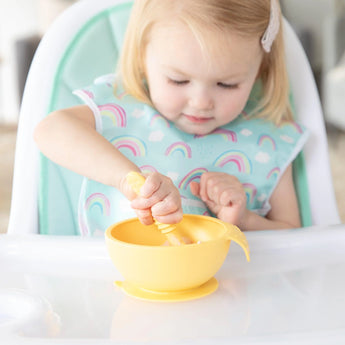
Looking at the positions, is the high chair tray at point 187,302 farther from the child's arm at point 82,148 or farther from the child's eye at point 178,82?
the child's eye at point 178,82

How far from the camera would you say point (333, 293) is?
56 cm

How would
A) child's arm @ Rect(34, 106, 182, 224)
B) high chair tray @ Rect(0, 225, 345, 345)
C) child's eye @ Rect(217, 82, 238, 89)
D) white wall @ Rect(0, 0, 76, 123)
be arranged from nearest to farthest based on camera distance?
high chair tray @ Rect(0, 225, 345, 345) < child's arm @ Rect(34, 106, 182, 224) < child's eye @ Rect(217, 82, 238, 89) < white wall @ Rect(0, 0, 76, 123)

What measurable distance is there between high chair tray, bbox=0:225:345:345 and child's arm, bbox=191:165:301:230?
0.12 meters

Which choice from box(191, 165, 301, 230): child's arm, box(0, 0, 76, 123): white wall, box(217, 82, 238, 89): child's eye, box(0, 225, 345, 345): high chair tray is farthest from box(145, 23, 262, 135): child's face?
box(0, 0, 76, 123): white wall

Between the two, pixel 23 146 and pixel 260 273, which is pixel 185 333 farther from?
pixel 23 146

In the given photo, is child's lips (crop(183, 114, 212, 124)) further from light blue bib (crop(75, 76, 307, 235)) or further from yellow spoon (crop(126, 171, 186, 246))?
yellow spoon (crop(126, 171, 186, 246))

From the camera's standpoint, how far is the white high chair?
95cm

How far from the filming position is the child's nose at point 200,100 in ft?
2.78

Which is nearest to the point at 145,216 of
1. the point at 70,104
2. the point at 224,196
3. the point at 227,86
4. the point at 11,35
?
the point at 224,196

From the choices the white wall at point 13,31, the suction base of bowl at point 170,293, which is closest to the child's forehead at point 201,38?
the suction base of bowl at point 170,293

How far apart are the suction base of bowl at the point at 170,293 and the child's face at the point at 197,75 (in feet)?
1.17

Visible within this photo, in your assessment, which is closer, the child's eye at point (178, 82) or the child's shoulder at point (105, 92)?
the child's eye at point (178, 82)

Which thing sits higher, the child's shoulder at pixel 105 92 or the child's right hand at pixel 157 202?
the child's shoulder at pixel 105 92

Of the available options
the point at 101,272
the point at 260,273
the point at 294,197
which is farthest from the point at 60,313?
the point at 294,197
